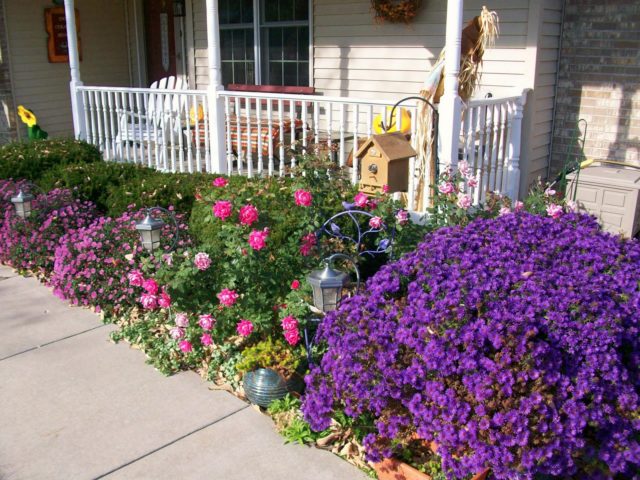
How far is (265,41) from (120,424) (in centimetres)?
653

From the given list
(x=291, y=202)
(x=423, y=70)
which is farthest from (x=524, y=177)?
(x=291, y=202)

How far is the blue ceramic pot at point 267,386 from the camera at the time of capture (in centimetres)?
356

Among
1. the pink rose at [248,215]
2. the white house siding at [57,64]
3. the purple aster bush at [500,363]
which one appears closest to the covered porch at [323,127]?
the pink rose at [248,215]

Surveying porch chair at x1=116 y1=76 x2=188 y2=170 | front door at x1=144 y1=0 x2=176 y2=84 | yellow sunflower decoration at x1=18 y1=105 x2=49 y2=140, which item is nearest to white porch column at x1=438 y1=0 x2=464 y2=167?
porch chair at x1=116 y1=76 x2=188 y2=170

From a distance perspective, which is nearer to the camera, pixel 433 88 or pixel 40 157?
pixel 433 88

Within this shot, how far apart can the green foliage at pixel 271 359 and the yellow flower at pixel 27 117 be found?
24.9 ft

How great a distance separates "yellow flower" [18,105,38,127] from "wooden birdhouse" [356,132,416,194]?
691 centimetres

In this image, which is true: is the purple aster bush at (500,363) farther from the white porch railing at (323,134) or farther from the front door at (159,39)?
the front door at (159,39)

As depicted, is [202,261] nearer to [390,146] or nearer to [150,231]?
[150,231]

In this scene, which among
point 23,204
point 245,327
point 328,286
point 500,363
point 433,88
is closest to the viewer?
point 500,363

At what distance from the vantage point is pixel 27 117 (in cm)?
987

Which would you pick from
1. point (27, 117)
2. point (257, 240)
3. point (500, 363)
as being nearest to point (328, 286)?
point (257, 240)

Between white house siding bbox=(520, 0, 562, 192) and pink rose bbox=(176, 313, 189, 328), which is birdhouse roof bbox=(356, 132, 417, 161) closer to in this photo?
pink rose bbox=(176, 313, 189, 328)

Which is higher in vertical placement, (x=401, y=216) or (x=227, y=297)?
(x=401, y=216)
